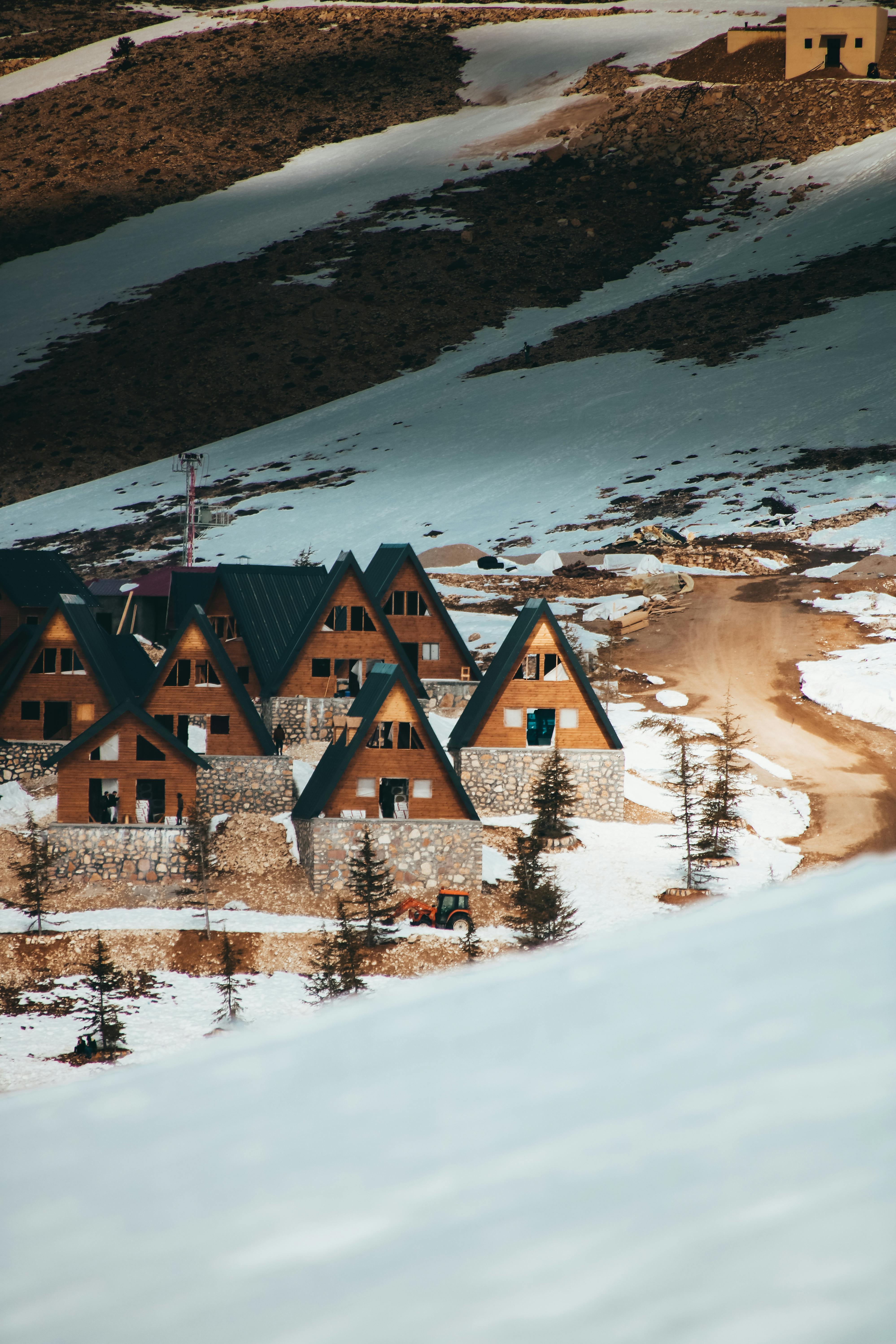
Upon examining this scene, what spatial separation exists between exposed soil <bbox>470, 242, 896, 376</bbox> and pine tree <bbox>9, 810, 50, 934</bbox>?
96425 mm

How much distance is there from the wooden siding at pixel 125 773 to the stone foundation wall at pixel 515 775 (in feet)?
25.6

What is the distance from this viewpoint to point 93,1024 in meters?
23.7

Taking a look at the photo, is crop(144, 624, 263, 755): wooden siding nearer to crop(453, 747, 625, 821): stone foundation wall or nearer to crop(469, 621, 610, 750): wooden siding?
crop(453, 747, 625, 821): stone foundation wall

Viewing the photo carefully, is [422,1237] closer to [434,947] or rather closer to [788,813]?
[434,947]

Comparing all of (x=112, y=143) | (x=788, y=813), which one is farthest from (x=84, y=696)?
(x=112, y=143)

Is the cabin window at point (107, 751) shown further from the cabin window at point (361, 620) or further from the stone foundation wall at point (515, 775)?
the cabin window at point (361, 620)

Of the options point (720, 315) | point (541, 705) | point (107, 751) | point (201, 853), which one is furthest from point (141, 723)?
point (720, 315)

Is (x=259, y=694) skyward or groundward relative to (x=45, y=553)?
groundward

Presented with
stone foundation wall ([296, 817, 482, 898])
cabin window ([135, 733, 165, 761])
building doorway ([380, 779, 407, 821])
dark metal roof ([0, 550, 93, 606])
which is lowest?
stone foundation wall ([296, 817, 482, 898])

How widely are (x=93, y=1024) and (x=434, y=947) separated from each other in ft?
26.0

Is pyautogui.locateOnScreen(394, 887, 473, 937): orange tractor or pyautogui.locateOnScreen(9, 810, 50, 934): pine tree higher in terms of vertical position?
pyautogui.locateOnScreen(9, 810, 50, 934): pine tree

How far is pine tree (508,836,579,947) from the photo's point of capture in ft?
88.1

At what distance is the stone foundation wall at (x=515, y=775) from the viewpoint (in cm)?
3653

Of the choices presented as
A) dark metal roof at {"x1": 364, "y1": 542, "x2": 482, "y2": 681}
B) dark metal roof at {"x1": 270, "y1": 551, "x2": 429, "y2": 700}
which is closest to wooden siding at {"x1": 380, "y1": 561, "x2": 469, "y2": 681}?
dark metal roof at {"x1": 364, "y1": 542, "x2": 482, "y2": 681}
